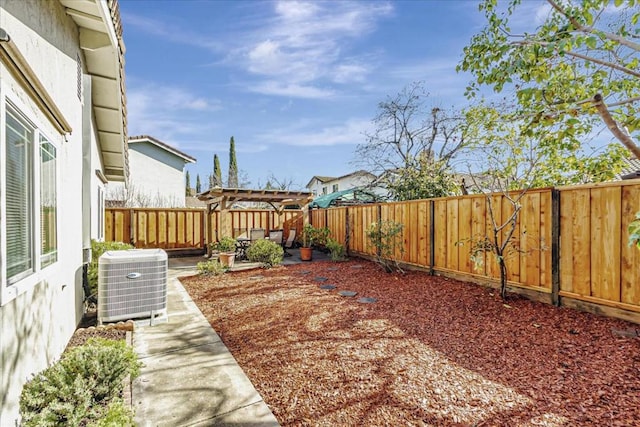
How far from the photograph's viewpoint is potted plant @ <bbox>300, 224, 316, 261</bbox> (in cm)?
1106

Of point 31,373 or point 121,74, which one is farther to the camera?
point 121,74

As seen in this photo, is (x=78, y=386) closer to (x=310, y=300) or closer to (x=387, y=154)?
(x=310, y=300)

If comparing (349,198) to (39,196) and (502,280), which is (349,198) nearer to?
(502,280)

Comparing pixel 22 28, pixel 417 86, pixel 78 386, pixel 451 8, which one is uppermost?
pixel 417 86

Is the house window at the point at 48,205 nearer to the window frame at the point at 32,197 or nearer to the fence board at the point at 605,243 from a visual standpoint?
the window frame at the point at 32,197

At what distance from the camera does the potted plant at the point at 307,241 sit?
36.3ft

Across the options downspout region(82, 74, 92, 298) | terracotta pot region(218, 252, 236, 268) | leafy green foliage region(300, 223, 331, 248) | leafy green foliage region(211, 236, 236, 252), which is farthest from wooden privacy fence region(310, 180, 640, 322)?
downspout region(82, 74, 92, 298)

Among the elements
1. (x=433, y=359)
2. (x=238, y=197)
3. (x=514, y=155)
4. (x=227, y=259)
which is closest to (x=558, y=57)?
(x=514, y=155)

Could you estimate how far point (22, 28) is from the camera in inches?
89.0

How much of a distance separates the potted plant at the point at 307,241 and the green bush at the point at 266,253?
63.0 inches

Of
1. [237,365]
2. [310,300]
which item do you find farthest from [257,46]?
[237,365]

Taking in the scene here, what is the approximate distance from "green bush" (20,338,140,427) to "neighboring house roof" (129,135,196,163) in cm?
1916

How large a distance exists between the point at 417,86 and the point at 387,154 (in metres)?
3.84

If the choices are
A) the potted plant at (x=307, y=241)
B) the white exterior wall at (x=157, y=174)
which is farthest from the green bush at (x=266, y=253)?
the white exterior wall at (x=157, y=174)
